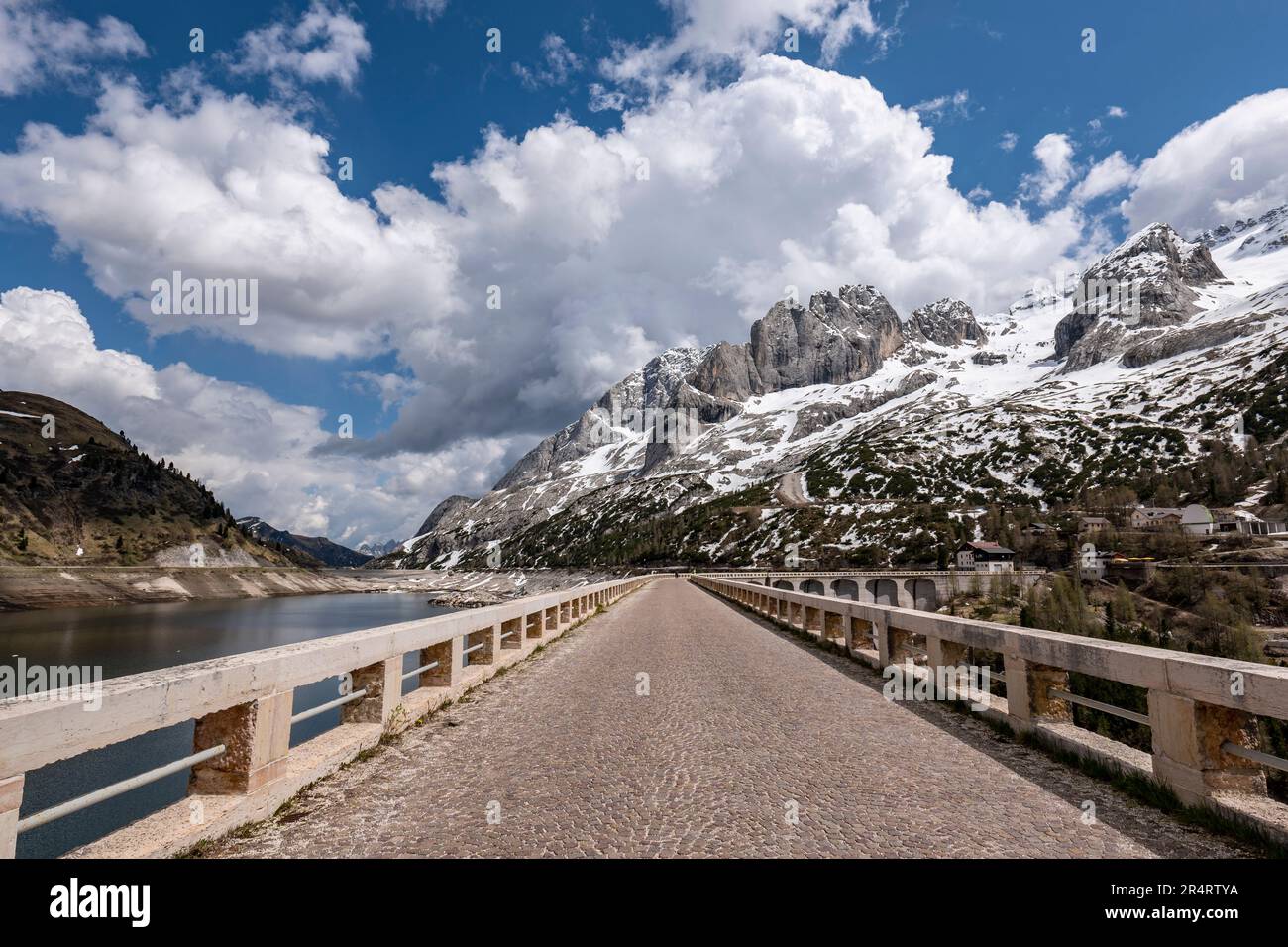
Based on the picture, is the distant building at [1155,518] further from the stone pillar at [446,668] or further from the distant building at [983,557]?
the stone pillar at [446,668]

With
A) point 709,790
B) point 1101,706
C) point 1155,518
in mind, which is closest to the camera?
point 709,790

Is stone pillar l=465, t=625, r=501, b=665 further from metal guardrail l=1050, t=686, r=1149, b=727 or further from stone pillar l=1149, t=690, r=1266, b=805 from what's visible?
stone pillar l=1149, t=690, r=1266, b=805

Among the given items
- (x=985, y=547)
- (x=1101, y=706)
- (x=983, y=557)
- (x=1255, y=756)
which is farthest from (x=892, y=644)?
(x=985, y=547)

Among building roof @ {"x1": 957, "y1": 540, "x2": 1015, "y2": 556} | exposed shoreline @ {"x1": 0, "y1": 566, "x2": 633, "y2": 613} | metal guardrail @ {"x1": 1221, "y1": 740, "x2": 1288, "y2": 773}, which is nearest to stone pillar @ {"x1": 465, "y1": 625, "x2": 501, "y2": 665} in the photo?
metal guardrail @ {"x1": 1221, "y1": 740, "x2": 1288, "y2": 773}

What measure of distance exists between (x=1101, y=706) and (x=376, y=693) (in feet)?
24.3

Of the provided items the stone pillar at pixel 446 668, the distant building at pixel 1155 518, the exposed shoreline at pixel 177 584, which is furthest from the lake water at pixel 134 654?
the distant building at pixel 1155 518

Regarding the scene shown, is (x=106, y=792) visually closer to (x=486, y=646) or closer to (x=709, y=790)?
(x=709, y=790)

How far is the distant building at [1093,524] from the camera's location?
387ft

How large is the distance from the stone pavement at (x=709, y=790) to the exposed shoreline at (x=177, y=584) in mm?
87281

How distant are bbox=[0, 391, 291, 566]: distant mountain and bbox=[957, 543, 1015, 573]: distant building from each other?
149 m

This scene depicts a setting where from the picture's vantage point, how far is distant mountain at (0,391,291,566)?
11853cm

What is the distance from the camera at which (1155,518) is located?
4646 inches

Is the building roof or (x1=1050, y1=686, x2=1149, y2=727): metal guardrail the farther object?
the building roof

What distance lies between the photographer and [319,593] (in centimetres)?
15150
